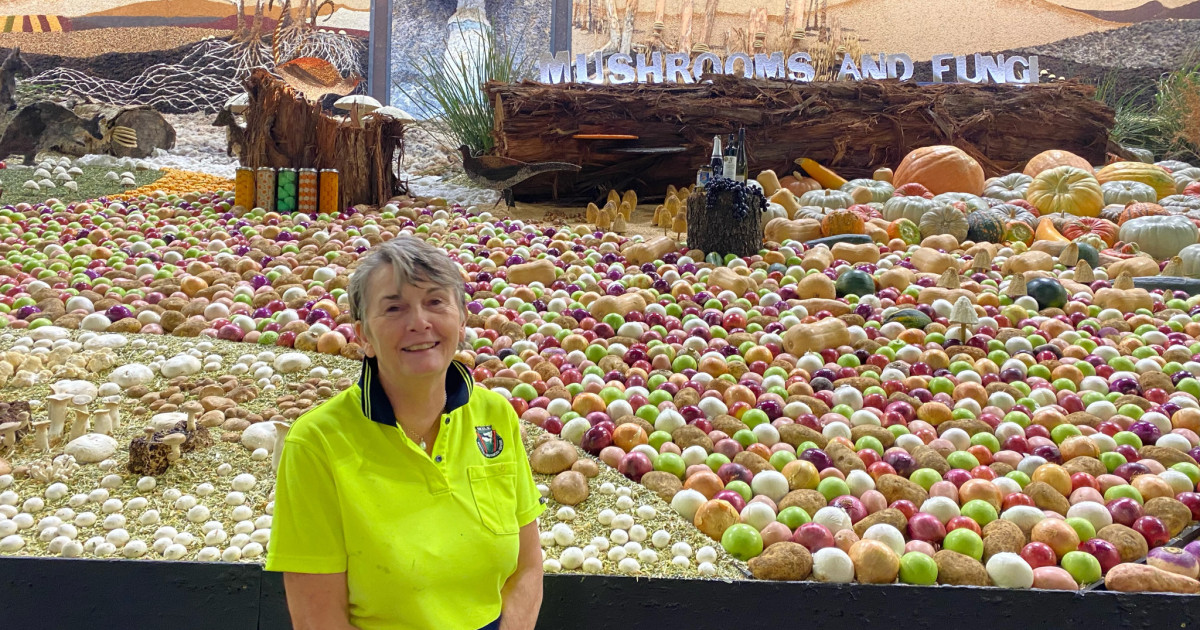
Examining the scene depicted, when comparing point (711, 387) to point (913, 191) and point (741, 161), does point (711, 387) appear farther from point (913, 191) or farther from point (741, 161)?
point (913, 191)

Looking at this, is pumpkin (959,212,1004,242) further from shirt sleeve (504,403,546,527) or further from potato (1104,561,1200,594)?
shirt sleeve (504,403,546,527)

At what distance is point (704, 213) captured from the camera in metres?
5.52

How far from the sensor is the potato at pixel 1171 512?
268cm

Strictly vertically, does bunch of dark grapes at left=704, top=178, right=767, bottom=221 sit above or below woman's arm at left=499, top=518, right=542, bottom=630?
above

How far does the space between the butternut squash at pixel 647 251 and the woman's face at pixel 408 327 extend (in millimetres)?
3874

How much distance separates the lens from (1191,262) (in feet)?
Result: 17.1

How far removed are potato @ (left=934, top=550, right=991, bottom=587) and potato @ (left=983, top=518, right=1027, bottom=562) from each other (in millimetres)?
108

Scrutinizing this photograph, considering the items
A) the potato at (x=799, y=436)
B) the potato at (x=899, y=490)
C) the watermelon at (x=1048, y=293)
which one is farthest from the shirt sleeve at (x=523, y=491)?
the watermelon at (x=1048, y=293)

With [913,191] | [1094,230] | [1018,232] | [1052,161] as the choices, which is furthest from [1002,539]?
[1052,161]

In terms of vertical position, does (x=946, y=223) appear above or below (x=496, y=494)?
above

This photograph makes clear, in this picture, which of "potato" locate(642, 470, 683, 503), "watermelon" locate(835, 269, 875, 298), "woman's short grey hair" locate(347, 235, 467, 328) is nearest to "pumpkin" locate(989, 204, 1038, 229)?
"watermelon" locate(835, 269, 875, 298)

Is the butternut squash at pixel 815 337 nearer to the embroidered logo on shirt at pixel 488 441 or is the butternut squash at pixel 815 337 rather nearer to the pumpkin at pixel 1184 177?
the embroidered logo on shirt at pixel 488 441

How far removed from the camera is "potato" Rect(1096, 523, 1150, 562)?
8.25 feet

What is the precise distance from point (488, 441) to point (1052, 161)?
25.5ft
